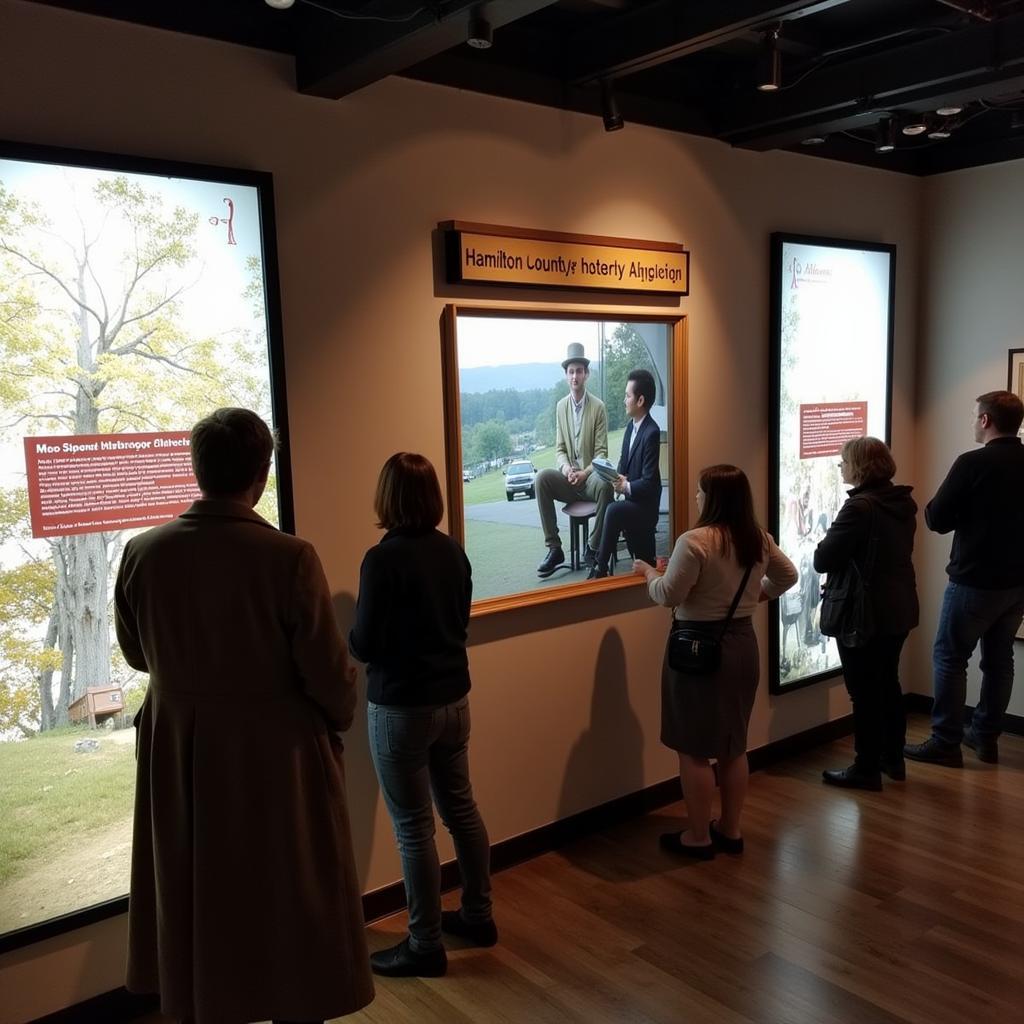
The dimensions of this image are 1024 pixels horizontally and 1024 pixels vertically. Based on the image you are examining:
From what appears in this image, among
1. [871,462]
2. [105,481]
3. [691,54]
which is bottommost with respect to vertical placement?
[871,462]

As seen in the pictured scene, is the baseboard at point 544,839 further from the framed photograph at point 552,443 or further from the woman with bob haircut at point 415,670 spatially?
the framed photograph at point 552,443

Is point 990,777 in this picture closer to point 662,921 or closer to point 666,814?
point 666,814

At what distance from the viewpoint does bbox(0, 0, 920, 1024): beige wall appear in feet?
8.13

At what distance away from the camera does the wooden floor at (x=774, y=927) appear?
8.55 ft

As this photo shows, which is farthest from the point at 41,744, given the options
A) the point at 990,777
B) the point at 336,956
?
the point at 990,777

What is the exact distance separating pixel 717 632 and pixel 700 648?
83mm

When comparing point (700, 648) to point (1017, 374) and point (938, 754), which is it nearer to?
point (938, 754)

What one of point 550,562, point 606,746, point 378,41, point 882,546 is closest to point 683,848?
point 606,746

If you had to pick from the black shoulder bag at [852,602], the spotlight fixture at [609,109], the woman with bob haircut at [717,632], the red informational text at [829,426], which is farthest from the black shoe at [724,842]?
the spotlight fixture at [609,109]

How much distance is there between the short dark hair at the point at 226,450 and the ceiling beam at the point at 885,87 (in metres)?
2.68

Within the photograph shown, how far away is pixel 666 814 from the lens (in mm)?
3898

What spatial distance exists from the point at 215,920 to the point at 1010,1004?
83.9 inches

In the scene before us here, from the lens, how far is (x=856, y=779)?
13.3ft

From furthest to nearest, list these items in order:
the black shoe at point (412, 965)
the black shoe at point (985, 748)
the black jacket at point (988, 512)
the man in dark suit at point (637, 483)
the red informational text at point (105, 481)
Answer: the black shoe at point (985, 748), the black jacket at point (988, 512), the man in dark suit at point (637, 483), the black shoe at point (412, 965), the red informational text at point (105, 481)
